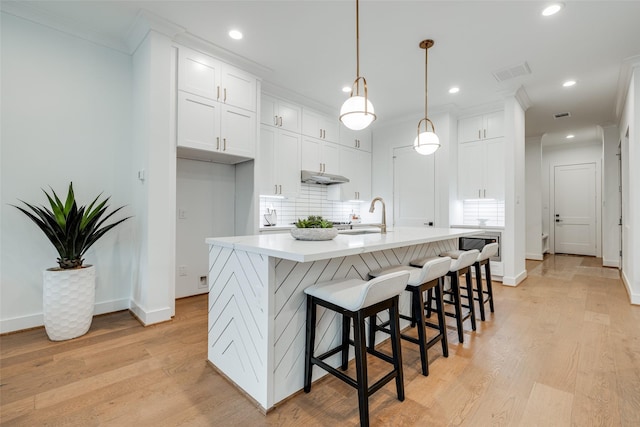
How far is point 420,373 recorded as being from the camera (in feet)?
6.43

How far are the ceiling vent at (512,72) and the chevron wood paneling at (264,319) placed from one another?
323 cm

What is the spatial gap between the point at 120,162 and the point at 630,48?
549 cm

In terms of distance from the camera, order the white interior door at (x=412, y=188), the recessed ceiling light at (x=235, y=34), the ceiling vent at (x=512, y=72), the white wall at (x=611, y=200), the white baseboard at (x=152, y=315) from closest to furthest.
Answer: the white baseboard at (x=152, y=315) < the recessed ceiling light at (x=235, y=34) < the ceiling vent at (x=512, y=72) < the white interior door at (x=412, y=188) < the white wall at (x=611, y=200)

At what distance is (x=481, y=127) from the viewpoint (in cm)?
468

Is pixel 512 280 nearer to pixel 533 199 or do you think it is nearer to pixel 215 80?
pixel 533 199

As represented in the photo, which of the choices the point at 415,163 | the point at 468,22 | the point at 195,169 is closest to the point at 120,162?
the point at 195,169

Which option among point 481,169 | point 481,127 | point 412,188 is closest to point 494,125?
point 481,127

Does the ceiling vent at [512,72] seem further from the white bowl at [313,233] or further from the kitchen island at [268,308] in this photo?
the white bowl at [313,233]

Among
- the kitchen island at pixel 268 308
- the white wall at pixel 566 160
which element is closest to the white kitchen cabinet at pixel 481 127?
the white wall at pixel 566 160

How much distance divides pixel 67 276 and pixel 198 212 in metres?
1.51

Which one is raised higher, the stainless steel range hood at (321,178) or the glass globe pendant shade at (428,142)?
the glass globe pendant shade at (428,142)

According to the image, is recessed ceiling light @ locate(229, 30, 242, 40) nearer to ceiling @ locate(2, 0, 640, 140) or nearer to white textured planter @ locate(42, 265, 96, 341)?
ceiling @ locate(2, 0, 640, 140)

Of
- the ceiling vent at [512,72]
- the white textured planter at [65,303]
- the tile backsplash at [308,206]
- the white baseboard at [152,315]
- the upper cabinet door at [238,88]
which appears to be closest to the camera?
the white textured planter at [65,303]

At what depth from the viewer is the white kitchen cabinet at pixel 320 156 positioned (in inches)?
182
